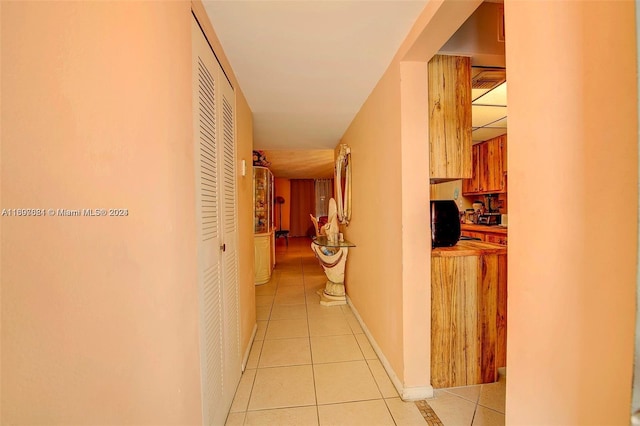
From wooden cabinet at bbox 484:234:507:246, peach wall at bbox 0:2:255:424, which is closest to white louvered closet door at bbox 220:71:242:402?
peach wall at bbox 0:2:255:424

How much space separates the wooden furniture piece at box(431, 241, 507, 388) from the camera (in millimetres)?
1594

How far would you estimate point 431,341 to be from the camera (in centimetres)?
159

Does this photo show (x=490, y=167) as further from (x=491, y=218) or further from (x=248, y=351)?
(x=248, y=351)

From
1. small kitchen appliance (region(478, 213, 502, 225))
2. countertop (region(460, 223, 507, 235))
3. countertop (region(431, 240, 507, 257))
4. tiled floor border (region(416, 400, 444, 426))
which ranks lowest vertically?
tiled floor border (region(416, 400, 444, 426))

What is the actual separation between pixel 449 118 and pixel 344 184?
5.32ft

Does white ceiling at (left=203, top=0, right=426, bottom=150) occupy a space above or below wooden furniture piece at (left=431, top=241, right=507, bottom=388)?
above

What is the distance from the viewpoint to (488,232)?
3.73 meters

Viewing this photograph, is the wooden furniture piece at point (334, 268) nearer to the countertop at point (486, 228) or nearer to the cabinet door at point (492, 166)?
the countertop at point (486, 228)

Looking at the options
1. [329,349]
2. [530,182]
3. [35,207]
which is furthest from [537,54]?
[329,349]

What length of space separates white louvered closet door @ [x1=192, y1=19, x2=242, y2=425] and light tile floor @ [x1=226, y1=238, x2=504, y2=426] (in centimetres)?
22

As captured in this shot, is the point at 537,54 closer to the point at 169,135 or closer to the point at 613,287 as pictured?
the point at 613,287

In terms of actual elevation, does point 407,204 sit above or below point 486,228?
above

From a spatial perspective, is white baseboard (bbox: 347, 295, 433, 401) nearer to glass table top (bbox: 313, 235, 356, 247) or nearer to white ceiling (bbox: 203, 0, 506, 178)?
glass table top (bbox: 313, 235, 356, 247)

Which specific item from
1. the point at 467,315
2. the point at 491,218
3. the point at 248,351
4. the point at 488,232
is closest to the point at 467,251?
the point at 467,315
